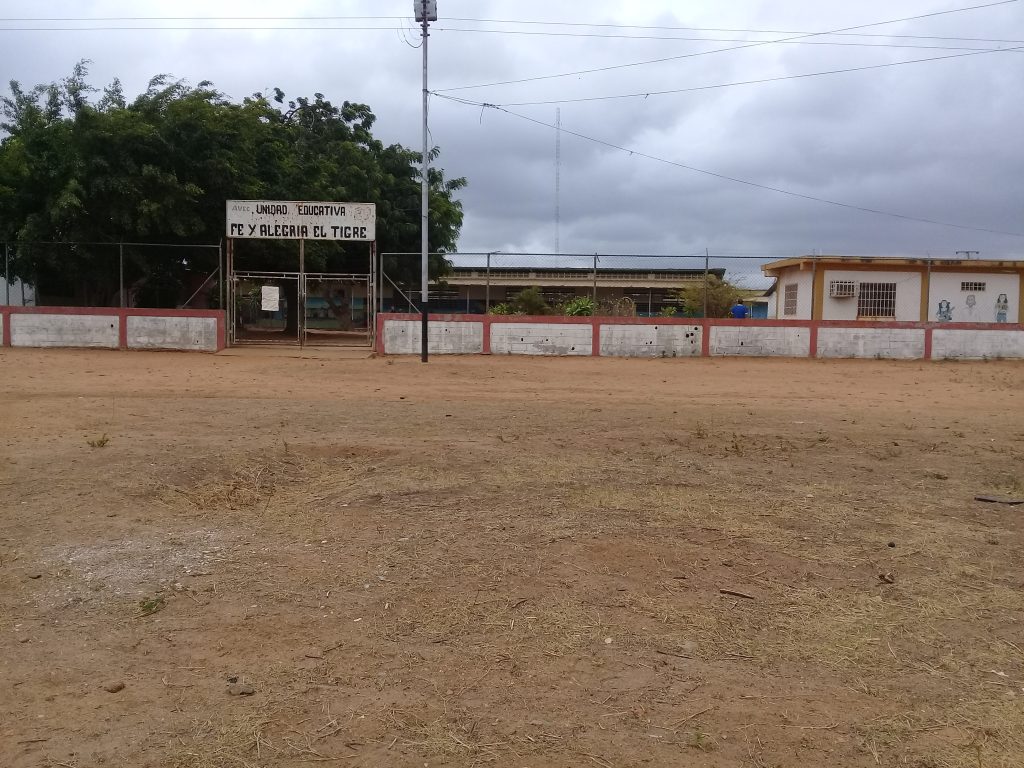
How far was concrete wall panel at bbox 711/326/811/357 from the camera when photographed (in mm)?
26062

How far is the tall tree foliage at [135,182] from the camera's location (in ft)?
78.8

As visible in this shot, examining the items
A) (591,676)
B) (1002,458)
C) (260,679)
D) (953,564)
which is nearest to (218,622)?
(260,679)

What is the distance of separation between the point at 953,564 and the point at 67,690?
17.3ft

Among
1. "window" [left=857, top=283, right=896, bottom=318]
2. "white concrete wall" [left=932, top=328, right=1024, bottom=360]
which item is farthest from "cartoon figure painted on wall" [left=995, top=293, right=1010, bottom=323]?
"white concrete wall" [left=932, top=328, right=1024, bottom=360]

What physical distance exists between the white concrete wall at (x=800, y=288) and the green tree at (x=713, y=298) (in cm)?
178

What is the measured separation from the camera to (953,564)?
566cm

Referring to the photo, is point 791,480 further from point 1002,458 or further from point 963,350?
point 963,350

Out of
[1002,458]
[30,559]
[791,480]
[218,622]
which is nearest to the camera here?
[218,622]

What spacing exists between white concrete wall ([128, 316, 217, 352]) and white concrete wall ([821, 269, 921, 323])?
21.3m

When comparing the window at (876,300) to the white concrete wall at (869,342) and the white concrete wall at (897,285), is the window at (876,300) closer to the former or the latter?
the white concrete wall at (897,285)

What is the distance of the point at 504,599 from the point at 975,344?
26.2m

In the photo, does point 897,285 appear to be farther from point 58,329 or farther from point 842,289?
point 58,329

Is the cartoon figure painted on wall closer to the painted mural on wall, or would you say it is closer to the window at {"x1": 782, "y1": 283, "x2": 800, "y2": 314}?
the painted mural on wall

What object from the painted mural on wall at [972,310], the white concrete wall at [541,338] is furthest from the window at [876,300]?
the white concrete wall at [541,338]
